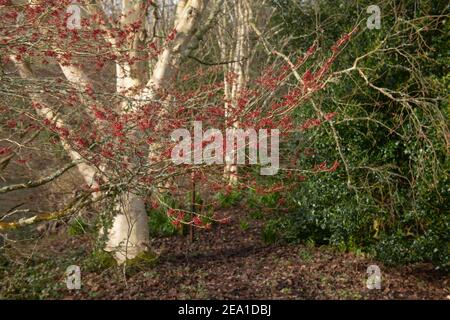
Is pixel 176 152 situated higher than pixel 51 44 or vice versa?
pixel 51 44

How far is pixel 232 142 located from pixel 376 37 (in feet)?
10.9

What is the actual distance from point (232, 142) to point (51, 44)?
1.65m

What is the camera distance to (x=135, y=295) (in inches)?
215

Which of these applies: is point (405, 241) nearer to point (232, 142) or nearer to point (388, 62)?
point (388, 62)

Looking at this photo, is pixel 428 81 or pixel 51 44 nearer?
pixel 51 44

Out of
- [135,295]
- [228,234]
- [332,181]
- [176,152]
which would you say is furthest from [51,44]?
[228,234]

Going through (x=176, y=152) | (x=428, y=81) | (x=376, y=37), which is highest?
(x=376, y=37)

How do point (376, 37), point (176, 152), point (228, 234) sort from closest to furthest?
point (176, 152), point (376, 37), point (228, 234)
